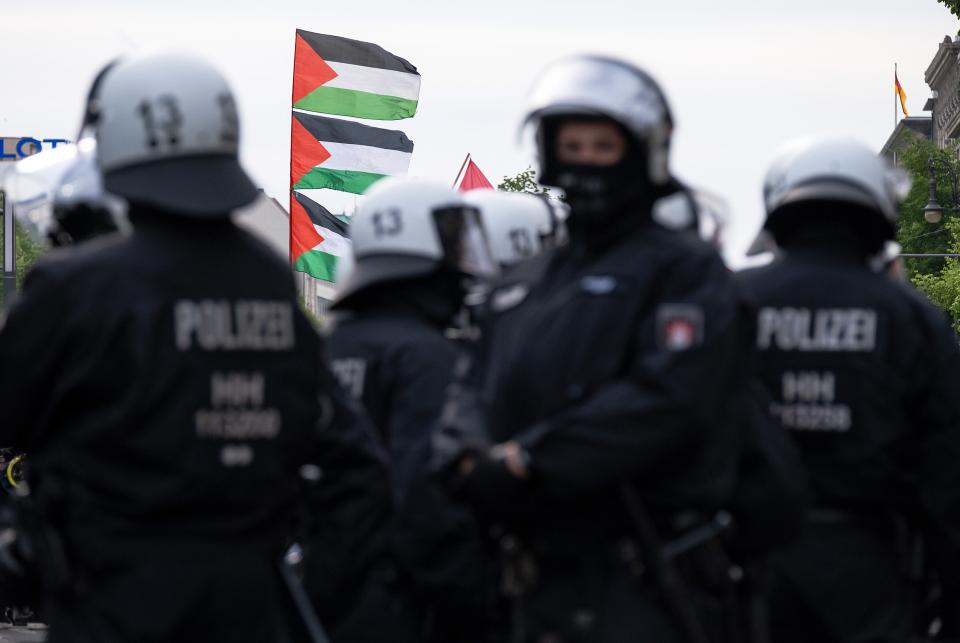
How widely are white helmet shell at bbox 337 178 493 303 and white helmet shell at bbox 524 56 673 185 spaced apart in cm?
192

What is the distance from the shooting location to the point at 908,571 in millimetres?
5938

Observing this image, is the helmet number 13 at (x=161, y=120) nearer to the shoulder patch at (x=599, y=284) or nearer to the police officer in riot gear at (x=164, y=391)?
the police officer in riot gear at (x=164, y=391)

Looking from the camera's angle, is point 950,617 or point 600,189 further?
point 950,617

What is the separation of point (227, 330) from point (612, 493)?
890mm

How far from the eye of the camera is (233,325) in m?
4.40

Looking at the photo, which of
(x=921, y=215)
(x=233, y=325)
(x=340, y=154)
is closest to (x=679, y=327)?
(x=233, y=325)

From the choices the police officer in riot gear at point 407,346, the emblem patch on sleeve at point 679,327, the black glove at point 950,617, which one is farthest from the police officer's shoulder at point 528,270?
the black glove at point 950,617

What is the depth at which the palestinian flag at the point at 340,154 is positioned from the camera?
64.4ft

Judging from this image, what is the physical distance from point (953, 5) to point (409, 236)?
612 inches

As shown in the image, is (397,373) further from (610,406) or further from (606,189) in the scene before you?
(610,406)

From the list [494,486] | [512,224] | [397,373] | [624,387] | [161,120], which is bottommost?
[512,224]

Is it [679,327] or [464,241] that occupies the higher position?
[679,327]

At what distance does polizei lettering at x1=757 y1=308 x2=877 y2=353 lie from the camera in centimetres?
582

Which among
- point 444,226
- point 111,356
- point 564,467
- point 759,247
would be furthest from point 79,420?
point 759,247
